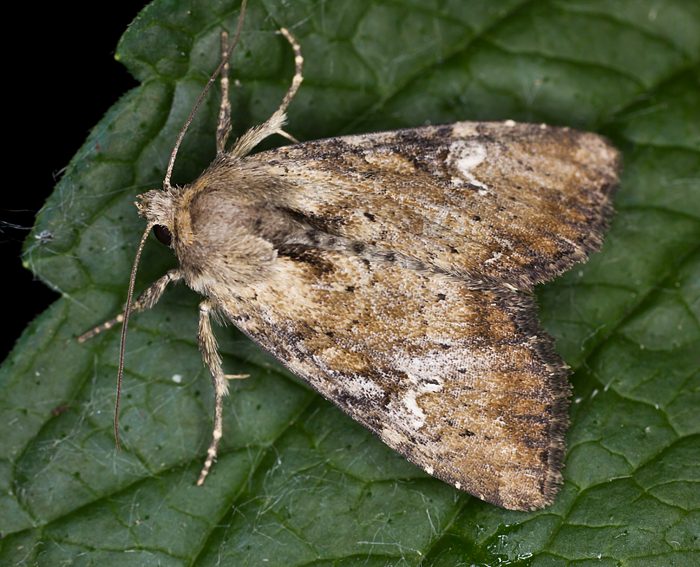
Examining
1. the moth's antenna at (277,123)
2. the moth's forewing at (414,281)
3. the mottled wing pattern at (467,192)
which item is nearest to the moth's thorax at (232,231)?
the moth's forewing at (414,281)

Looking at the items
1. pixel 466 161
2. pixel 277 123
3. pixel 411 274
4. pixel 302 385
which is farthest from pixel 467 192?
pixel 302 385

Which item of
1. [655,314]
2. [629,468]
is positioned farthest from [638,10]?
[629,468]

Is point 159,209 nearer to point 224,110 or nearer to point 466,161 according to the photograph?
point 224,110

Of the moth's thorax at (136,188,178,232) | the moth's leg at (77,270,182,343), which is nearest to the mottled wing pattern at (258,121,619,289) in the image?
the moth's thorax at (136,188,178,232)

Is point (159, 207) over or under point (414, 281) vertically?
over

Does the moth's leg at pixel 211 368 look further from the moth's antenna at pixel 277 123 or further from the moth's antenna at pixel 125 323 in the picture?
the moth's antenna at pixel 277 123

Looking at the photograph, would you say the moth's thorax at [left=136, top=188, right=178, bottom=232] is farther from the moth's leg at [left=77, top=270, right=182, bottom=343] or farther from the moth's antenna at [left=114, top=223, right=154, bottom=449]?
the moth's leg at [left=77, top=270, right=182, bottom=343]
